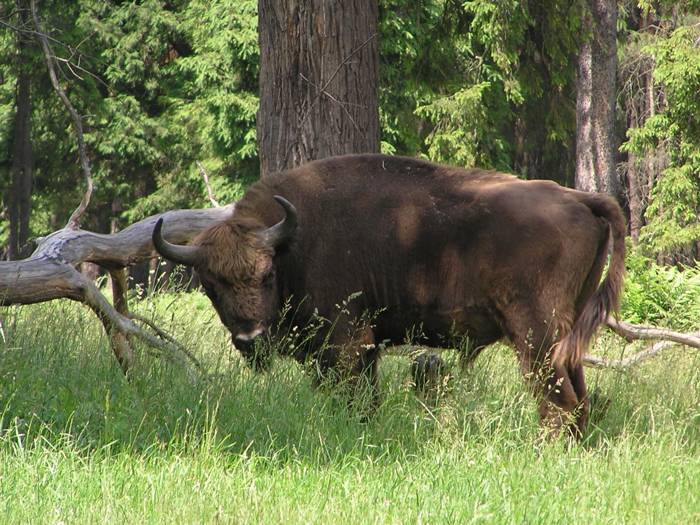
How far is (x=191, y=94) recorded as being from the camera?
29.9 meters

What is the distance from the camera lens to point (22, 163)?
89.6 feet

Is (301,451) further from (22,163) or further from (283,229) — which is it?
(22,163)

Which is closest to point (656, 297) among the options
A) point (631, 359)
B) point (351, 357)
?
point (631, 359)

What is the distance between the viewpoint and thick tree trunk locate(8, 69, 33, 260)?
26.3 m

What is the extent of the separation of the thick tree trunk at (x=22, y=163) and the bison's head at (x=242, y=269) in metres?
20.3

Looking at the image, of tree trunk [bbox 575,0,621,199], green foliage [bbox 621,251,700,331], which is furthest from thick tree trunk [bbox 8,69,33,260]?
green foliage [bbox 621,251,700,331]

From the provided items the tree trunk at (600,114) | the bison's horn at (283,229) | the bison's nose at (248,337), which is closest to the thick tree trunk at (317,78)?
the bison's horn at (283,229)

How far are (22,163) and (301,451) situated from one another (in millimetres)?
23520

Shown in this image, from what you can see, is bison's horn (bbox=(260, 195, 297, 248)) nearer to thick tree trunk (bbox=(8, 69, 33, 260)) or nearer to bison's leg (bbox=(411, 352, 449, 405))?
bison's leg (bbox=(411, 352, 449, 405))

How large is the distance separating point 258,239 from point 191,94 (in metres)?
23.7

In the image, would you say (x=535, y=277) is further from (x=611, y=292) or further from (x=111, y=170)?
(x=111, y=170)

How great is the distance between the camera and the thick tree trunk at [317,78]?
844 cm

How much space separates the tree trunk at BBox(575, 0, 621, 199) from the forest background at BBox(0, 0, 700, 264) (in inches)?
32.2

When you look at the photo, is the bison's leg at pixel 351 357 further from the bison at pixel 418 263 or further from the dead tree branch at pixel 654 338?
the dead tree branch at pixel 654 338
